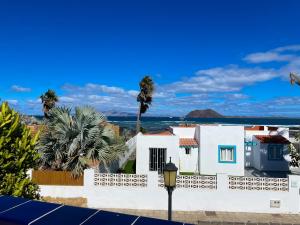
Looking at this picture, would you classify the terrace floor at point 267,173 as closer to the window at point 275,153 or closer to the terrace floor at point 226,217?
the window at point 275,153

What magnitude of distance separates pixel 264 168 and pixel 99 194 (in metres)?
16.1

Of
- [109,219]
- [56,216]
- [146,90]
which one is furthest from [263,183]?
[146,90]

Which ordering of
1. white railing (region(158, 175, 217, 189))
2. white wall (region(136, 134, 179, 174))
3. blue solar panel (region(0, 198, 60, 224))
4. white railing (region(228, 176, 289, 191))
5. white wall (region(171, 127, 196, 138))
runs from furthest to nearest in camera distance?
1. white wall (region(171, 127, 196, 138))
2. white wall (region(136, 134, 179, 174))
3. white railing (region(158, 175, 217, 189))
4. white railing (region(228, 176, 289, 191))
5. blue solar panel (region(0, 198, 60, 224))

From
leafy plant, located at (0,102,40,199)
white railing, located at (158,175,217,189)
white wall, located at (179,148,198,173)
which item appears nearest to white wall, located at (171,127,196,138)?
white wall, located at (179,148,198,173)

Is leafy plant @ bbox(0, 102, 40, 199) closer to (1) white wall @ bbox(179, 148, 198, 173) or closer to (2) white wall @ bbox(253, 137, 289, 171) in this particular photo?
(1) white wall @ bbox(179, 148, 198, 173)

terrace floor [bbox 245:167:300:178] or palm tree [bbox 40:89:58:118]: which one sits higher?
palm tree [bbox 40:89:58:118]

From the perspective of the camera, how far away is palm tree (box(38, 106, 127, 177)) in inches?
704

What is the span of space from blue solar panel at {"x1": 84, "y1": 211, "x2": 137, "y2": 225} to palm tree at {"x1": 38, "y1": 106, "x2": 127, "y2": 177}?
44.3 feet

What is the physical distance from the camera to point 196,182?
16828mm

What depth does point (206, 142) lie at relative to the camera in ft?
84.2

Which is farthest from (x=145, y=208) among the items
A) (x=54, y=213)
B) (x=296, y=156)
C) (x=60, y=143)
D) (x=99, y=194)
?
(x=54, y=213)

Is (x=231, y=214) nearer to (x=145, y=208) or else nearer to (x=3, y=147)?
(x=145, y=208)

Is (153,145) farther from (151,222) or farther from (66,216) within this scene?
(151,222)

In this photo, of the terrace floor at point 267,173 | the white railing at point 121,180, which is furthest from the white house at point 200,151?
the white railing at point 121,180
